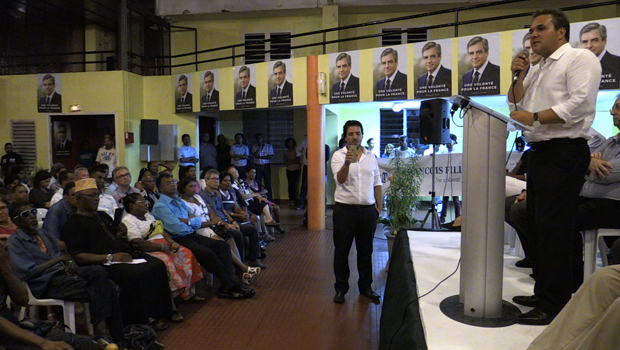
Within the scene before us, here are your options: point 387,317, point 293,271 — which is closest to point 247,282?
point 293,271

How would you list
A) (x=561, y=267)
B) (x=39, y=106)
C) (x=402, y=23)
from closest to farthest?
(x=561, y=267)
(x=39, y=106)
(x=402, y=23)

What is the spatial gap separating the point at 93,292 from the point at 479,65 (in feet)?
17.9

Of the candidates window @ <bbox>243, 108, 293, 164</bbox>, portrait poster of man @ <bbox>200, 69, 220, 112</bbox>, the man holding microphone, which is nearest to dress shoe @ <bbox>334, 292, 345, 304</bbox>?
the man holding microphone

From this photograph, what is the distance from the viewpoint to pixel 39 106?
10320mm

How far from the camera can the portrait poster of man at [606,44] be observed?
5625 millimetres

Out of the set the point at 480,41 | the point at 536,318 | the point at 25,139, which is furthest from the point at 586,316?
the point at 25,139

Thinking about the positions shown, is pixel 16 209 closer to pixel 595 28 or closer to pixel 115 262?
pixel 115 262

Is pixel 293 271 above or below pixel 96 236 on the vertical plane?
below

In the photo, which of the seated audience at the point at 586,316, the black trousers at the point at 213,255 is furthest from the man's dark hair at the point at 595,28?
the seated audience at the point at 586,316

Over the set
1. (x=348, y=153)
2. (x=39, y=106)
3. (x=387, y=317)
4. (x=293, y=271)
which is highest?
(x=39, y=106)

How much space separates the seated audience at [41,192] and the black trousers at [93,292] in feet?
8.87

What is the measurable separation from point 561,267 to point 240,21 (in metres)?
10.8

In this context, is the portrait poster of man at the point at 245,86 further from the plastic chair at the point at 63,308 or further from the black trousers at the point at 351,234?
the plastic chair at the point at 63,308

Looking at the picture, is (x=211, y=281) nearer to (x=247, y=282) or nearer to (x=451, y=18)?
(x=247, y=282)
